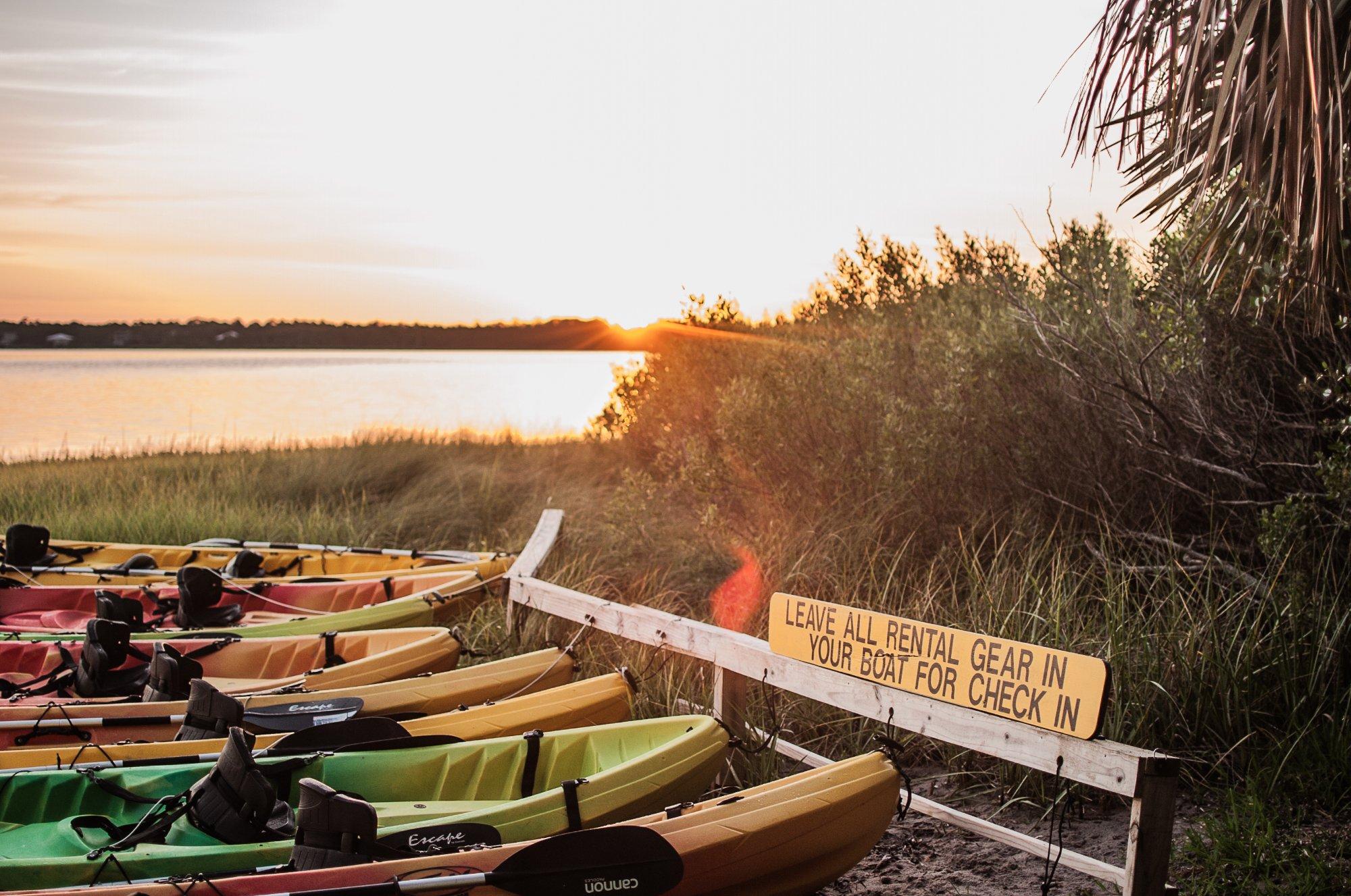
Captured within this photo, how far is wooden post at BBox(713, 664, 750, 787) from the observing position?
447cm

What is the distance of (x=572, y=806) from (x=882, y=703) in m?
1.19

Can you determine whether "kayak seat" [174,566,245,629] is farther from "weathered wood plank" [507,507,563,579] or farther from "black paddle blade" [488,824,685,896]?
"black paddle blade" [488,824,685,896]

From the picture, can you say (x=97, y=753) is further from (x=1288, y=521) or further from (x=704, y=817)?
(x=1288, y=521)

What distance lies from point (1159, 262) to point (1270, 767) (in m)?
3.39

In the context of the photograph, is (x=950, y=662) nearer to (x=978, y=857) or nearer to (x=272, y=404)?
(x=978, y=857)

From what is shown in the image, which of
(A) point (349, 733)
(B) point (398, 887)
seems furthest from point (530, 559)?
(B) point (398, 887)

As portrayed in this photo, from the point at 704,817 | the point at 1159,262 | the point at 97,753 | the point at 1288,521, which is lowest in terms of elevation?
the point at 97,753

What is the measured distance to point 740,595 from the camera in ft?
21.8

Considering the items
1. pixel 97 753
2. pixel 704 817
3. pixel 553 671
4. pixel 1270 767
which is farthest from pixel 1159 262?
pixel 97 753

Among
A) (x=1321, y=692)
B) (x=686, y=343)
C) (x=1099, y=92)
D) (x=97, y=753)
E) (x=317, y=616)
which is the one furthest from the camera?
(x=686, y=343)

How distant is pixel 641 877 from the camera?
2.96 metres

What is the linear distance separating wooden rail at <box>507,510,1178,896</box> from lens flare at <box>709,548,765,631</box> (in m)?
0.94

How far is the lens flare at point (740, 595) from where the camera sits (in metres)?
6.33

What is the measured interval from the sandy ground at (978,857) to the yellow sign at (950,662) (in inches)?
37.3
